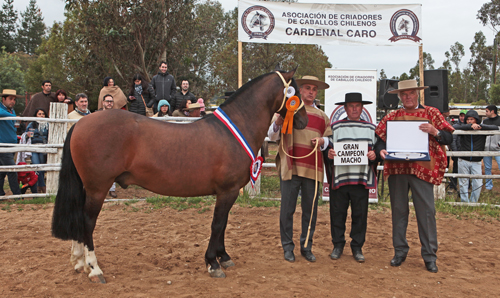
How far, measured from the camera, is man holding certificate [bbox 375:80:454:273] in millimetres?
3977

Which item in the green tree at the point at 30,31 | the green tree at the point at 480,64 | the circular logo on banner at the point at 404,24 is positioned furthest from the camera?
the green tree at the point at 30,31

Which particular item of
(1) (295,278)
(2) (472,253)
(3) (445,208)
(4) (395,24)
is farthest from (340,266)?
(4) (395,24)

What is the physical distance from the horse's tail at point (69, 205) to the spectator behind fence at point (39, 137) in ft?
13.9

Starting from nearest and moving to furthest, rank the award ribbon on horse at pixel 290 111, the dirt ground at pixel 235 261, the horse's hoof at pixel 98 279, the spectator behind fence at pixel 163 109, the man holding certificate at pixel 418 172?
the dirt ground at pixel 235 261, the horse's hoof at pixel 98 279, the award ribbon on horse at pixel 290 111, the man holding certificate at pixel 418 172, the spectator behind fence at pixel 163 109

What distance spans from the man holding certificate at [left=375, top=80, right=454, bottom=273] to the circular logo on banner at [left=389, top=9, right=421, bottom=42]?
11.8 ft

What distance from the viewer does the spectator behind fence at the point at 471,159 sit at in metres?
7.25

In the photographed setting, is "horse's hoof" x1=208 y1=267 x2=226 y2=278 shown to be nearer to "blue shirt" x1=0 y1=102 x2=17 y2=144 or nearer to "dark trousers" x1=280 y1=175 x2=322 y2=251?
"dark trousers" x1=280 y1=175 x2=322 y2=251

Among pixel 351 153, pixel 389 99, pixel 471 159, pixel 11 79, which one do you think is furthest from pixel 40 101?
pixel 11 79

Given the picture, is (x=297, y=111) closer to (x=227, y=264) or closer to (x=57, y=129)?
(x=227, y=264)

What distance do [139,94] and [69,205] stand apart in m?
5.63

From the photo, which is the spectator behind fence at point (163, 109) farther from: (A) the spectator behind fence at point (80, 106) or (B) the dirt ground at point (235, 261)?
(B) the dirt ground at point (235, 261)

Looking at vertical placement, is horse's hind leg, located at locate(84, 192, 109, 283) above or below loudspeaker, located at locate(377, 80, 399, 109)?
below

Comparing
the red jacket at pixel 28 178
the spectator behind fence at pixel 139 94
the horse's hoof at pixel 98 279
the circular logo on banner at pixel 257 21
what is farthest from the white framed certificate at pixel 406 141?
the red jacket at pixel 28 178

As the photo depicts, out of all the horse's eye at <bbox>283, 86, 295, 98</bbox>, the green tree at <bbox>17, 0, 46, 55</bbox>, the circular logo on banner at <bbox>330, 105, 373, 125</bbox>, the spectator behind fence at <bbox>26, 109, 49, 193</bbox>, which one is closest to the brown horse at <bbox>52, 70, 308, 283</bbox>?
the horse's eye at <bbox>283, 86, 295, 98</bbox>
